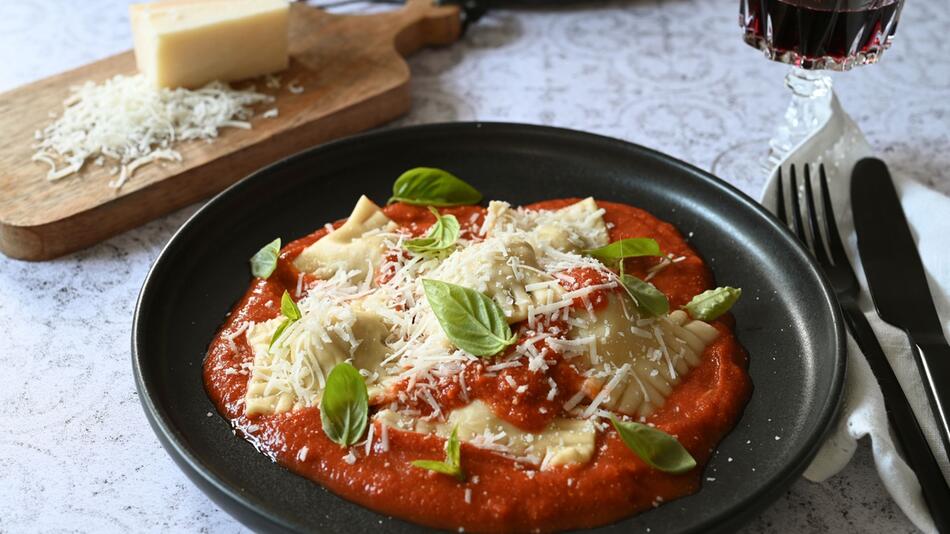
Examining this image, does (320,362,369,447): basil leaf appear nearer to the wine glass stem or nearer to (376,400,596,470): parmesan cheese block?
(376,400,596,470): parmesan cheese block

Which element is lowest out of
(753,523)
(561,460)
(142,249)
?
(142,249)

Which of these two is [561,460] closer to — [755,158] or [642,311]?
[642,311]

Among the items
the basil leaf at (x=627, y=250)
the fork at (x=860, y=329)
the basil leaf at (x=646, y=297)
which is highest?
the basil leaf at (x=646, y=297)

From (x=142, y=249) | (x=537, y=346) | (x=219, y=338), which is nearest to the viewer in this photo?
(x=537, y=346)

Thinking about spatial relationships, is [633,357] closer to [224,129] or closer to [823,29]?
[823,29]

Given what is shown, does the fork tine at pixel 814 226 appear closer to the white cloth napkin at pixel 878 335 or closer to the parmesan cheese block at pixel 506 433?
the white cloth napkin at pixel 878 335

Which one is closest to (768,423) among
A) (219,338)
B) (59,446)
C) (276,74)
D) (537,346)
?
(537,346)

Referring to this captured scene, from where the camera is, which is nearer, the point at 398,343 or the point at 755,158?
the point at 398,343

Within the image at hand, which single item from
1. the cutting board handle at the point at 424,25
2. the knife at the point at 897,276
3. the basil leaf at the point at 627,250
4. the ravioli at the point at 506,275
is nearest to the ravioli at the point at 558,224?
the basil leaf at the point at 627,250
